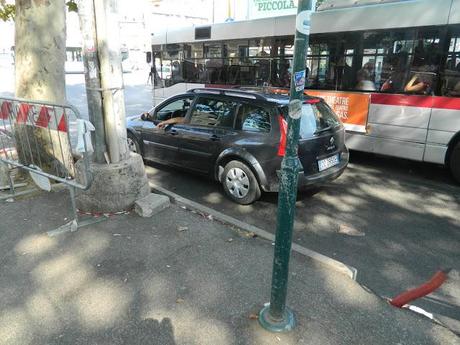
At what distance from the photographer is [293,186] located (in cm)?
240

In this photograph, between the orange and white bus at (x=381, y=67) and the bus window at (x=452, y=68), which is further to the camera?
the orange and white bus at (x=381, y=67)

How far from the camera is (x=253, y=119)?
17.7ft

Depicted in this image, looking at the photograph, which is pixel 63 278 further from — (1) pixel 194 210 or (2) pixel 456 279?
(2) pixel 456 279

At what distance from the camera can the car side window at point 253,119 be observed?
207 inches

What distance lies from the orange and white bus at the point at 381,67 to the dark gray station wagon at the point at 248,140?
1.84 m

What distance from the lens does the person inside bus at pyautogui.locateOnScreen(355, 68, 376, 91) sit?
732 centimetres

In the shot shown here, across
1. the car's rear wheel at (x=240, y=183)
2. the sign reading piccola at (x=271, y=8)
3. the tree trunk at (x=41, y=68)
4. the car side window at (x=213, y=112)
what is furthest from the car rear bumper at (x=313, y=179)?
the sign reading piccola at (x=271, y=8)

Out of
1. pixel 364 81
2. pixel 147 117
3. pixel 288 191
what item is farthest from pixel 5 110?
pixel 364 81

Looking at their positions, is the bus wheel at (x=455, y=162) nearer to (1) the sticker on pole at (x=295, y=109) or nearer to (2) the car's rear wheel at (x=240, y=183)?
(2) the car's rear wheel at (x=240, y=183)

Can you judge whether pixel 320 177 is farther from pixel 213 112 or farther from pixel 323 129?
pixel 213 112

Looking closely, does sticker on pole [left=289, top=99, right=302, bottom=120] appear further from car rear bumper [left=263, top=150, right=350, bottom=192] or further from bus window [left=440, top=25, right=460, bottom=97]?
bus window [left=440, top=25, right=460, bottom=97]

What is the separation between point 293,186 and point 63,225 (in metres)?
3.01

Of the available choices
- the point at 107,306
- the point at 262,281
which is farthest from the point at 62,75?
the point at 262,281

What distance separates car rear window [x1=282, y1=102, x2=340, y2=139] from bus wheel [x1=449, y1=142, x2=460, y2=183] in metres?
2.23
